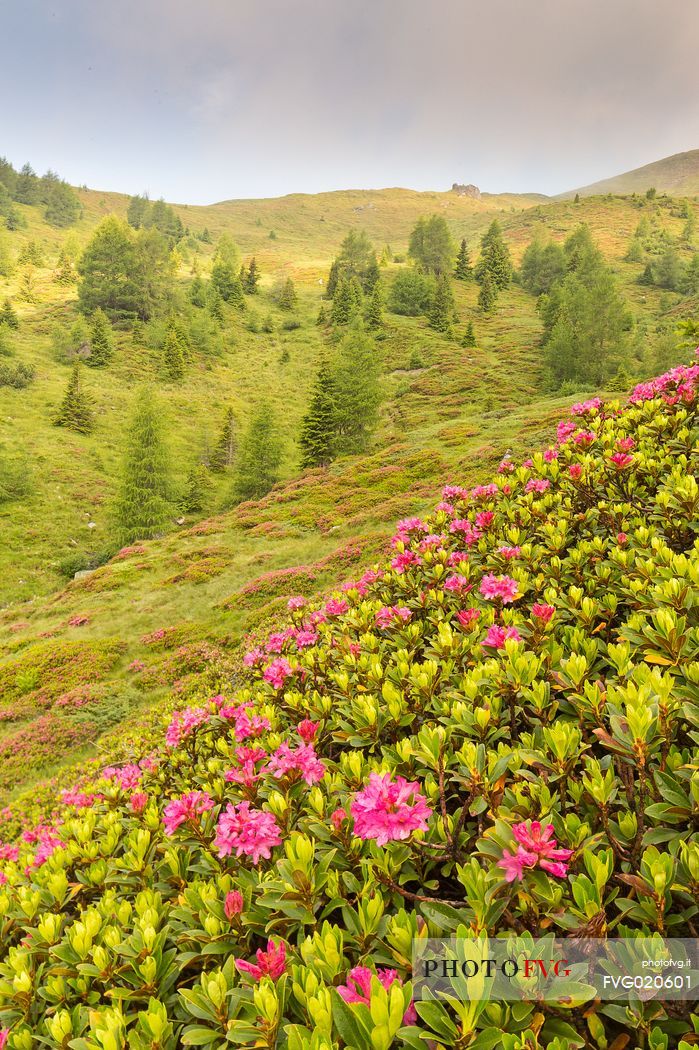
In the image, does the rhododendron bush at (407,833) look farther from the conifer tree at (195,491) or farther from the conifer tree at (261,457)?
the conifer tree at (195,491)

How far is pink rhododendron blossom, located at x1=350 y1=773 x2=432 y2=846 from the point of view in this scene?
1.59m

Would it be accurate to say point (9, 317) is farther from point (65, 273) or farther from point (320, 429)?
point (320, 429)

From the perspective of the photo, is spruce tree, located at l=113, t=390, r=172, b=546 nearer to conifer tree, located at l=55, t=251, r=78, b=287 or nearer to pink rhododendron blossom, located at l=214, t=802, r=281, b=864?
pink rhododendron blossom, located at l=214, t=802, r=281, b=864

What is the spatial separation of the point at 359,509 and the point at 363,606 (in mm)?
17939

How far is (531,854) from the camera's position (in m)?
1.39

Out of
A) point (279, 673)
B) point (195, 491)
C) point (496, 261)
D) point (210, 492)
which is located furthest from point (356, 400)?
point (496, 261)

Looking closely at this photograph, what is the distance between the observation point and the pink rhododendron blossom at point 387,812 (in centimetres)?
159

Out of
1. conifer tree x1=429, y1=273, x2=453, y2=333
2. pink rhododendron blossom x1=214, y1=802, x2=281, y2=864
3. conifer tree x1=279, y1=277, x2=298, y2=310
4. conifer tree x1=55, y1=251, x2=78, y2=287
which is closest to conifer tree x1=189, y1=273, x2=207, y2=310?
conifer tree x1=279, y1=277, x2=298, y2=310

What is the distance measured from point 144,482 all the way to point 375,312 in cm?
4632

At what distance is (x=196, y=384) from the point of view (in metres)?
54.0

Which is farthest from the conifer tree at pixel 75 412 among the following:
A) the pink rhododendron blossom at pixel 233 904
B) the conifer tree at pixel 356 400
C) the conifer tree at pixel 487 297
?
the conifer tree at pixel 487 297

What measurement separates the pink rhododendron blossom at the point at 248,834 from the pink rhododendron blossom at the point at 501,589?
1856mm

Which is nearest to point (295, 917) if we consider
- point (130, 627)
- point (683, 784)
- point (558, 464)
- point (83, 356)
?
point (683, 784)

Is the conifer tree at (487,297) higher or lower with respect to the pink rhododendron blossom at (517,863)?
higher
